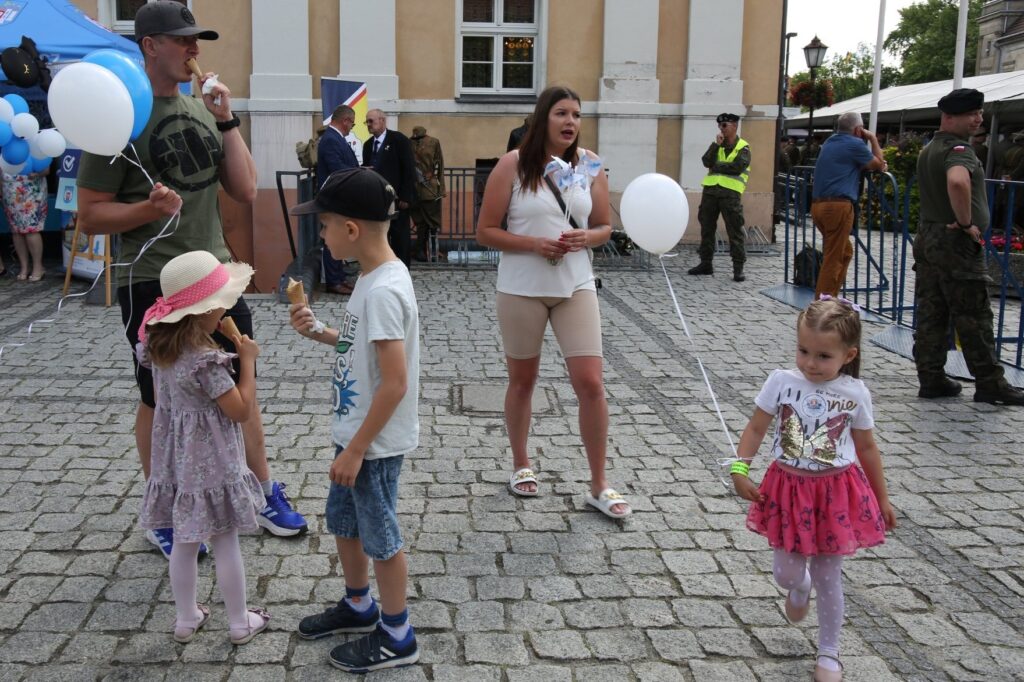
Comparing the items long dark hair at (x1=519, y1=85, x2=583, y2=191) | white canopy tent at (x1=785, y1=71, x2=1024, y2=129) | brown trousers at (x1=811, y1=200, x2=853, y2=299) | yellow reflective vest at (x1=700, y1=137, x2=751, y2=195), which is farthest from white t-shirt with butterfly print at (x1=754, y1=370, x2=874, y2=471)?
white canopy tent at (x1=785, y1=71, x2=1024, y2=129)

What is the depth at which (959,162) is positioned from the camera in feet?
20.9

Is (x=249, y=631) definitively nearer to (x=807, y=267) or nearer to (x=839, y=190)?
(x=839, y=190)

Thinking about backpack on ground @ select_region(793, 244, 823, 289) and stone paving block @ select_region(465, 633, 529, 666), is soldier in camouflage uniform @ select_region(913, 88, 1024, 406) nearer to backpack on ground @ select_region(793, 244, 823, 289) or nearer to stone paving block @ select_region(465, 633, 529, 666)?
backpack on ground @ select_region(793, 244, 823, 289)

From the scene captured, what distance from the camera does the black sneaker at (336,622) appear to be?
3379 mm

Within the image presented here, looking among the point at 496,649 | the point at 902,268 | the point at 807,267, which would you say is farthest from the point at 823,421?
the point at 807,267

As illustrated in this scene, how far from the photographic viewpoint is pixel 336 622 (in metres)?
3.38

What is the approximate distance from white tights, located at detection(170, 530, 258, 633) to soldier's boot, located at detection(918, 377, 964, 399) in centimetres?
492

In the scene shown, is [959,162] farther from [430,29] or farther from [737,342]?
[430,29]

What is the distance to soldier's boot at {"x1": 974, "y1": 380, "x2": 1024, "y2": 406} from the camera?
6.41m

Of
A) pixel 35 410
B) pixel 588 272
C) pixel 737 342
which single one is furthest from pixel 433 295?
pixel 588 272

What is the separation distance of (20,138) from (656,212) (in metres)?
8.46

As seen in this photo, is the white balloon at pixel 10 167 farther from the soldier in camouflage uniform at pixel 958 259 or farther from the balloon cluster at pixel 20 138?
the soldier in camouflage uniform at pixel 958 259

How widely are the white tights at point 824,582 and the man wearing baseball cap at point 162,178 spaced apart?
221 cm

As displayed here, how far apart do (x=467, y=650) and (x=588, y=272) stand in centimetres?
186
